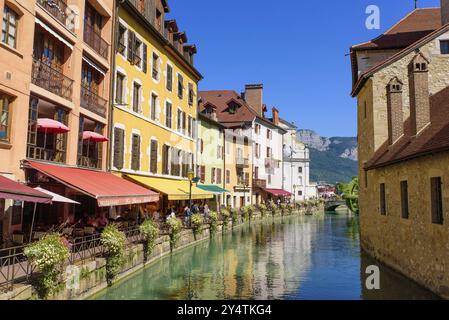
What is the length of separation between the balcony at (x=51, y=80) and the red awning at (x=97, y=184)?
299 cm

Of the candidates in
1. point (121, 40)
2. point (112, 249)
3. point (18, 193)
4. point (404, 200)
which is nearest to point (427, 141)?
point (404, 200)

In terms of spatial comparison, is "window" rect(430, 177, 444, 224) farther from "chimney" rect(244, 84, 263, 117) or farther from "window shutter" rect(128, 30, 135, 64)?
"chimney" rect(244, 84, 263, 117)

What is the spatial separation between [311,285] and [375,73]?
10044 millimetres

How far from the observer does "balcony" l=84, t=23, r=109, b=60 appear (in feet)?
59.2

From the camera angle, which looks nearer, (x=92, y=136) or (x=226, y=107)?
(x=92, y=136)

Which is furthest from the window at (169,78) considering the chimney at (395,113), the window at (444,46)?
the window at (444,46)

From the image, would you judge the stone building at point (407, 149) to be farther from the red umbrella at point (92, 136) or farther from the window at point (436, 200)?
the red umbrella at point (92, 136)

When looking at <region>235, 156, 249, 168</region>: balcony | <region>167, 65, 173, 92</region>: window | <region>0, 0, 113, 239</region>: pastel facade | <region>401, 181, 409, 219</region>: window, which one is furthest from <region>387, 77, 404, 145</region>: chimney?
<region>235, 156, 249, 168</region>: balcony

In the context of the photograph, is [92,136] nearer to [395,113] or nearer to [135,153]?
[135,153]

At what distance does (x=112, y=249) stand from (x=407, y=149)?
33.9ft

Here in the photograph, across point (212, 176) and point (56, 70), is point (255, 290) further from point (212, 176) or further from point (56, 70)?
point (212, 176)

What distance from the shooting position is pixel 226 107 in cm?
5178

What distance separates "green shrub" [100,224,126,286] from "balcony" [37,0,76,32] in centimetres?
874
